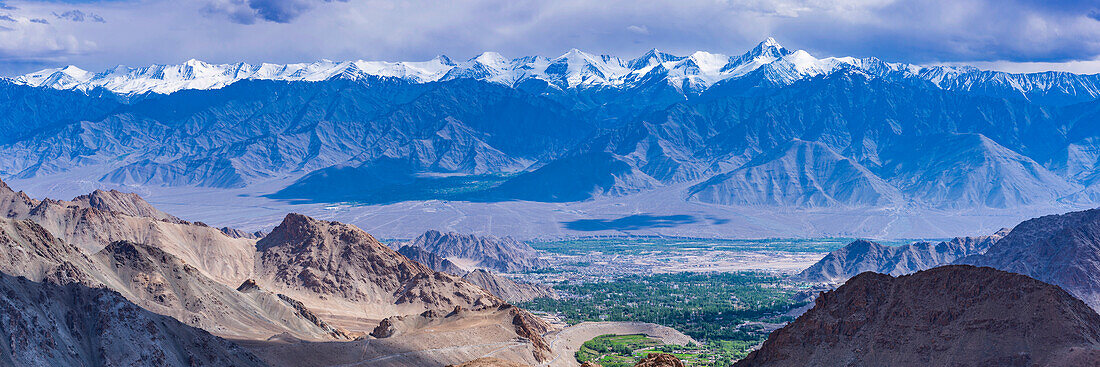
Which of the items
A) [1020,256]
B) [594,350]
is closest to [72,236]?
[594,350]

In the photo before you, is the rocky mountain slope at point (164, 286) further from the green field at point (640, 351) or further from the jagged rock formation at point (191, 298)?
the green field at point (640, 351)

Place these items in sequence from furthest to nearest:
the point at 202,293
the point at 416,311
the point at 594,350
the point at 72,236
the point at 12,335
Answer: the point at 72,236
the point at 416,311
the point at 594,350
the point at 202,293
the point at 12,335

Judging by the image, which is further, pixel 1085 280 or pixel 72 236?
pixel 72 236

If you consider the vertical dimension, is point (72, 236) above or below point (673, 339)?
above

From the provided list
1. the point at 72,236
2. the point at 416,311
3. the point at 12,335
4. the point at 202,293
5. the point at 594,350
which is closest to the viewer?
the point at 12,335

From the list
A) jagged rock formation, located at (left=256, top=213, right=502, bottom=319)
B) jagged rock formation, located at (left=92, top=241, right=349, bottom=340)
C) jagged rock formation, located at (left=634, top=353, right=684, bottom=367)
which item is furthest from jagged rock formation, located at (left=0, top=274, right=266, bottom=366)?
jagged rock formation, located at (left=256, top=213, right=502, bottom=319)

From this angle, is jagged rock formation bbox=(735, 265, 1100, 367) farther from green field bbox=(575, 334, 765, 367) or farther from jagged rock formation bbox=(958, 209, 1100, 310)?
jagged rock formation bbox=(958, 209, 1100, 310)

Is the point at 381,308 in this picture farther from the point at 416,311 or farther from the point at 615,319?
the point at 615,319

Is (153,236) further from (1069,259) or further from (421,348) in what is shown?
(1069,259)
